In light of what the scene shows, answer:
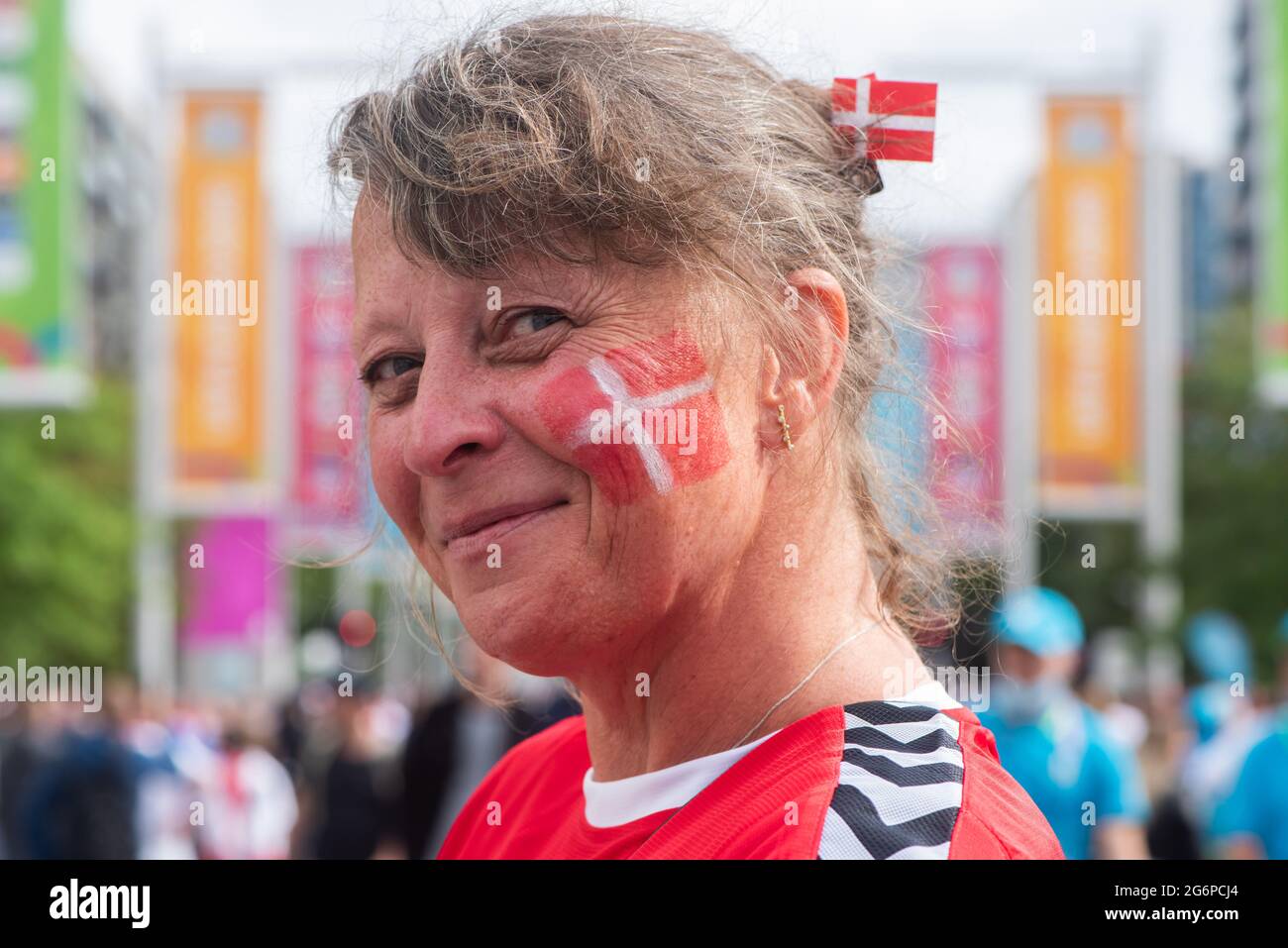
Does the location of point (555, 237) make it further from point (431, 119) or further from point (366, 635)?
point (366, 635)

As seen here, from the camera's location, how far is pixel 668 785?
1.46m

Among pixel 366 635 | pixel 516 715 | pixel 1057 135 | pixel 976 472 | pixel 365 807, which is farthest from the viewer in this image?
pixel 1057 135

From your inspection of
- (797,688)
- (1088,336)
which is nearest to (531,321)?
(797,688)

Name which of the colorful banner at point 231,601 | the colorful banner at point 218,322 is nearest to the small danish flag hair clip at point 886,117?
the colorful banner at point 218,322

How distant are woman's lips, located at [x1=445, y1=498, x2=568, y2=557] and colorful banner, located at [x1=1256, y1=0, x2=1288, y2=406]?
8675 millimetres

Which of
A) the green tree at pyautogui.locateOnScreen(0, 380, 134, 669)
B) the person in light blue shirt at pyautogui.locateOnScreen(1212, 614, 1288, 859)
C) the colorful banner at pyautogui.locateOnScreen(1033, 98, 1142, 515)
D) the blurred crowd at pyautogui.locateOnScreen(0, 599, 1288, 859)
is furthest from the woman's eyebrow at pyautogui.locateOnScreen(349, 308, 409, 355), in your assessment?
the green tree at pyautogui.locateOnScreen(0, 380, 134, 669)

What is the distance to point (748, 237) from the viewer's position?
4.66ft

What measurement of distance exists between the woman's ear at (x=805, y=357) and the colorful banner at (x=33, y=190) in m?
8.27

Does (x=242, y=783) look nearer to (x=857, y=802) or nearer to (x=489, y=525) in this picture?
(x=489, y=525)

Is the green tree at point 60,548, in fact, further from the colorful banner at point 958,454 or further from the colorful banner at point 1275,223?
the colorful banner at point 958,454

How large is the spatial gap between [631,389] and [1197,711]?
28.0 feet

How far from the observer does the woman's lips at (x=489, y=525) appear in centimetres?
137

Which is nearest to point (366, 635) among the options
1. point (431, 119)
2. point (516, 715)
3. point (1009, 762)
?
point (516, 715)

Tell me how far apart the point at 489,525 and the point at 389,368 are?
20 centimetres
